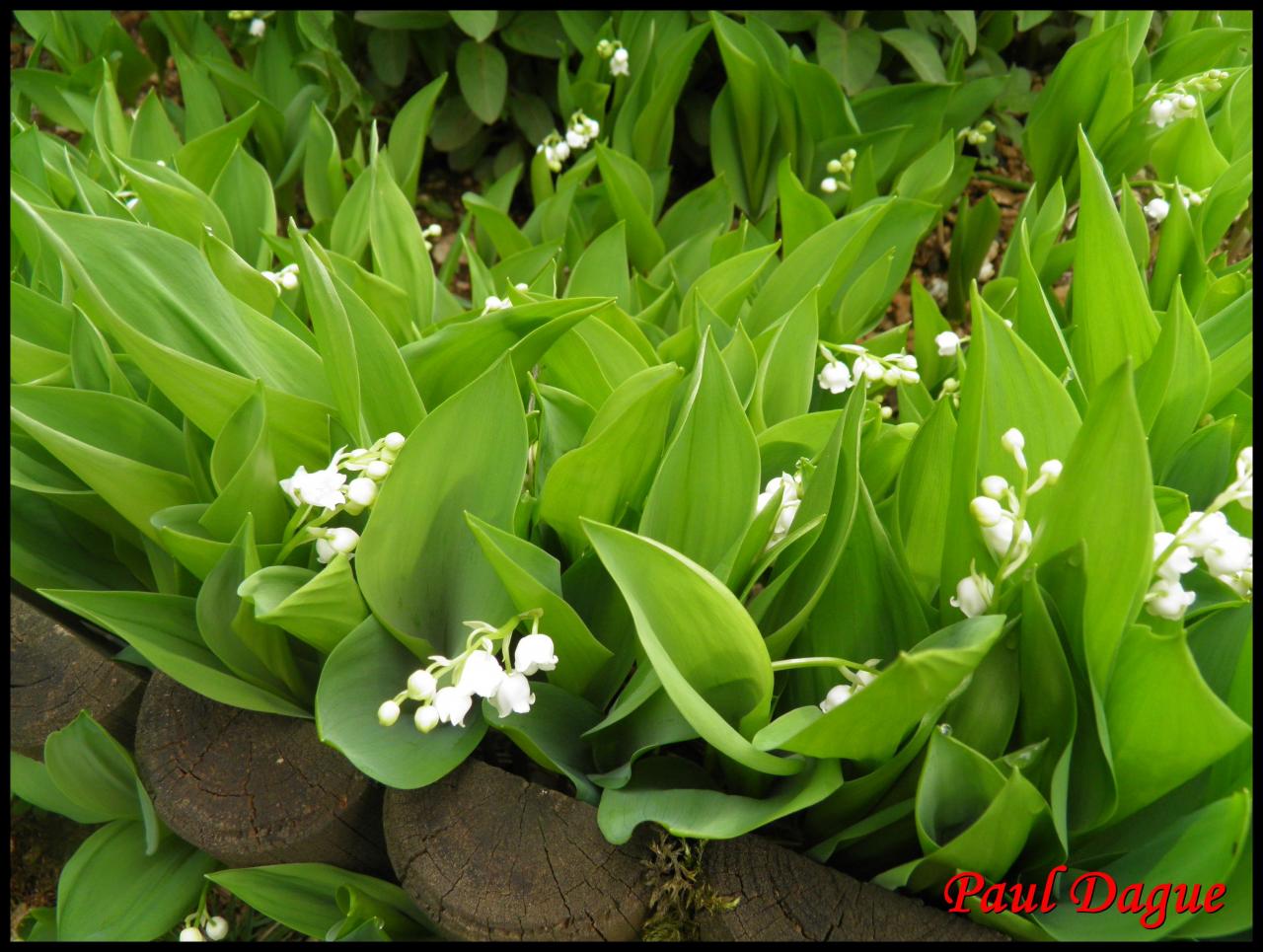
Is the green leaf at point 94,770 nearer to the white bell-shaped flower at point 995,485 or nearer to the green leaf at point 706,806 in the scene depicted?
the green leaf at point 706,806

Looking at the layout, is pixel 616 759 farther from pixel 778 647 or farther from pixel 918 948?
pixel 918 948

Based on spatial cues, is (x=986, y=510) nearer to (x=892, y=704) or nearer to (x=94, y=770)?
(x=892, y=704)

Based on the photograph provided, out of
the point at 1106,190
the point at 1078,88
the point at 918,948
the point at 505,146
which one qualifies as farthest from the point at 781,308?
the point at 505,146

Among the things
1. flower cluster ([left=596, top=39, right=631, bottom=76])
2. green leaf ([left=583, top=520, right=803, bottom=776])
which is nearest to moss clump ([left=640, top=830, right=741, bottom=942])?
green leaf ([left=583, top=520, right=803, bottom=776])

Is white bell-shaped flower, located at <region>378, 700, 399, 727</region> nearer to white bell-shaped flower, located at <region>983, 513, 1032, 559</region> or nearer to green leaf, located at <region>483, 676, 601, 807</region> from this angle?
green leaf, located at <region>483, 676, 601, 807</region>

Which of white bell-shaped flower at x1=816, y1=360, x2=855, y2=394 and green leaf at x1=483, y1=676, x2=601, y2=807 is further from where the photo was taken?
white bell-shaped flower at x1=816, y1=360, x2=855, y2=394

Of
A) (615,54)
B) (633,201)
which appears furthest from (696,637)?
(615,54)

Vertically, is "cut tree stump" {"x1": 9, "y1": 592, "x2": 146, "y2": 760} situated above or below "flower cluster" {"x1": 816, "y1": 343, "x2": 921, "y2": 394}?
below
